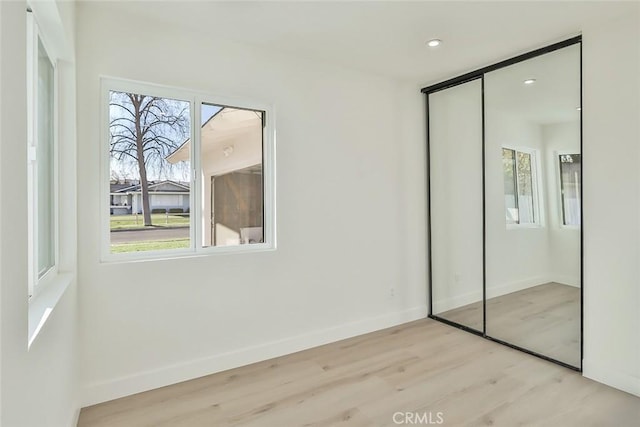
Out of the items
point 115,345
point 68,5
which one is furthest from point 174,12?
point 115,345

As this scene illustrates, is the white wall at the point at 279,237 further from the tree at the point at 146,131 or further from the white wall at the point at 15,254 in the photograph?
the white wall at the point at 15,254

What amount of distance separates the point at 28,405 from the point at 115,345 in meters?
1.34

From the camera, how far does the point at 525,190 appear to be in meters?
3.20

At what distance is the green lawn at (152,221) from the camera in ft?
8.29

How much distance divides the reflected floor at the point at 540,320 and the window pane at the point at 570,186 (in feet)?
1.85

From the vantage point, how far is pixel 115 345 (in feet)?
8.04

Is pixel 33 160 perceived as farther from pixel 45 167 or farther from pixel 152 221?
pixel 152 221

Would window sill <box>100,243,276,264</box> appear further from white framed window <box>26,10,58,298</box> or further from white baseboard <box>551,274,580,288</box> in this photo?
white baseboard <box>551,274,580,288</box>

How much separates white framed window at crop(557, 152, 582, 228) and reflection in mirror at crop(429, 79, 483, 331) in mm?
734

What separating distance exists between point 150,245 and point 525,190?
10.3 ft

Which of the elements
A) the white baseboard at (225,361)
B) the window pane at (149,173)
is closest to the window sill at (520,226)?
the white baseboard at (225,361)

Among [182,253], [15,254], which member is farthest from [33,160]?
[182,253]

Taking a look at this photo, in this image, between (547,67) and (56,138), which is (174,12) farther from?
(547,67)

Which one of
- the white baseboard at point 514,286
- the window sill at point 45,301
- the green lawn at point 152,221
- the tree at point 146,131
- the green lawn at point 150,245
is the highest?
the tree at point 146,131
